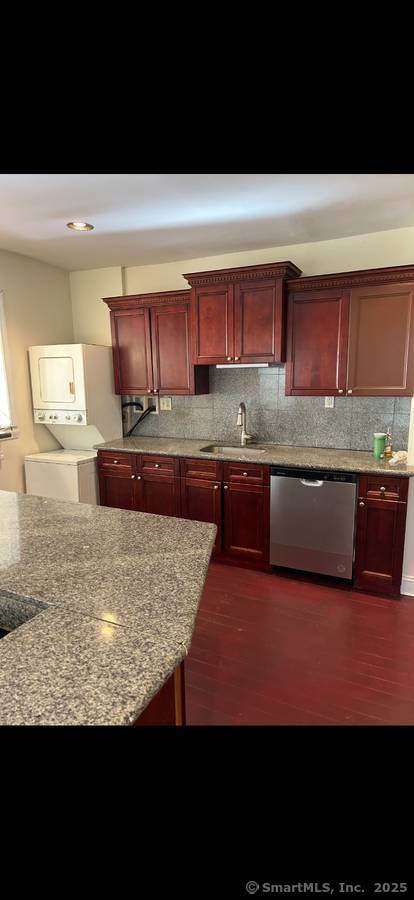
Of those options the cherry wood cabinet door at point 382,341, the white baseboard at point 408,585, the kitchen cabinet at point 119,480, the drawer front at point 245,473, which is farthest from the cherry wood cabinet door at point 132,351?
the white baseboard at point 408,585

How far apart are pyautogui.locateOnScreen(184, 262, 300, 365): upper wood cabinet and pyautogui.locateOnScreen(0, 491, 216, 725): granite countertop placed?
5.79 feet

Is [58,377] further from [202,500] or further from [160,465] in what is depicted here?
[202,500]

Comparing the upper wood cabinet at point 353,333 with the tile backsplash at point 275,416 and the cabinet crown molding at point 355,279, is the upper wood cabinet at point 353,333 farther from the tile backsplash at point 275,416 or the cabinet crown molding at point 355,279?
the tile backsplash at point 275,416

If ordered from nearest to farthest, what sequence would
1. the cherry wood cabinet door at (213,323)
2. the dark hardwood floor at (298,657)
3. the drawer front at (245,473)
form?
the dark hardwood floor at (298,657) → the drawer front at (245,473) → the cherry wood cabinet door at (213,323)

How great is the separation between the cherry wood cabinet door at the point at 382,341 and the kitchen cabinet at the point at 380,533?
2.15 ft

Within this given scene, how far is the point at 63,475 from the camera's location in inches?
141

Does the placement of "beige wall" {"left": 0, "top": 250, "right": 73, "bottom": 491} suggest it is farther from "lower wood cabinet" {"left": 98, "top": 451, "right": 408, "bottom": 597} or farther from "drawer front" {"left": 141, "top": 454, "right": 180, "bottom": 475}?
"drawer front" {"left": 141, "top": 454, "right": 180, "bottom": 475}

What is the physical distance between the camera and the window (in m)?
3.41

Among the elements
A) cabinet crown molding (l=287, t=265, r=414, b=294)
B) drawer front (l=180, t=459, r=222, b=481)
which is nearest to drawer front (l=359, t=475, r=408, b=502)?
drawer front (l=180, t=459, r=222, b=481)

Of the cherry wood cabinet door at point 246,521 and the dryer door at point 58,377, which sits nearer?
the cherry wood cabinet door at point 246,521

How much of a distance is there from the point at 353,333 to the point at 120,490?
7.47 feet

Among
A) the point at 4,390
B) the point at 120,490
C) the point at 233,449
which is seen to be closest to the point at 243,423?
the point at 233,449

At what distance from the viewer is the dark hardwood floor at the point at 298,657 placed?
1854 mm
